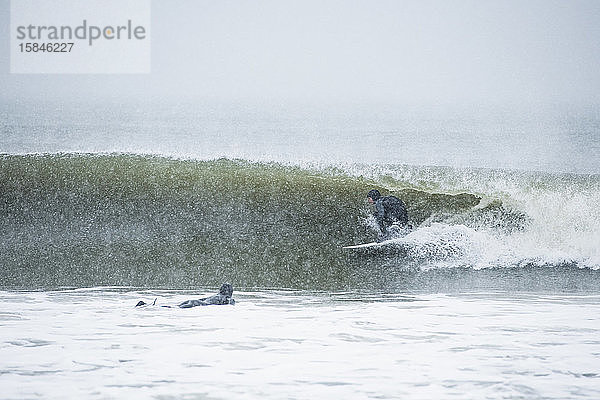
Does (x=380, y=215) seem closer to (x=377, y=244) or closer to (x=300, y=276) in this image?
(x=377, y=244)

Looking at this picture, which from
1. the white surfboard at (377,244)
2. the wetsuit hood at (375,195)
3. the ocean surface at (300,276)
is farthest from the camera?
the wetsuit hood at (375,195)

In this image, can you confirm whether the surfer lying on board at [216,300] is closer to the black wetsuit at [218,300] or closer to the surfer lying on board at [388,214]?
the black wetsuit at [218,300]

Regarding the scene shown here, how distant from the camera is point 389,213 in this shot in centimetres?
460

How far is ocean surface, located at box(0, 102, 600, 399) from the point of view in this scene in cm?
232

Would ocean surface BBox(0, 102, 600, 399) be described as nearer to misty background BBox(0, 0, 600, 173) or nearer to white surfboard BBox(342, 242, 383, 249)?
white surfboard BBox(342, 242, 383, 249)

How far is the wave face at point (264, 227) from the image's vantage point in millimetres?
4133

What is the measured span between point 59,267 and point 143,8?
11.1 feet

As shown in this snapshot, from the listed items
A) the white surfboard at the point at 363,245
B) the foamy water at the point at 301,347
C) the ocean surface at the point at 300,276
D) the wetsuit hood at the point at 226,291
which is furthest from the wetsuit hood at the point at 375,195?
the wetsuit hood at the point at 226,291

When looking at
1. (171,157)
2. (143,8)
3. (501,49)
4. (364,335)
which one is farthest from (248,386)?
(501,49)

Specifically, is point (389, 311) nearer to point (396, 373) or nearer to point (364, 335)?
point (364, 335)

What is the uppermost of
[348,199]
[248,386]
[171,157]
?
[171,157]

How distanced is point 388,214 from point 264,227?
82 cm

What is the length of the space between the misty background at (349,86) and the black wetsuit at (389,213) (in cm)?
235

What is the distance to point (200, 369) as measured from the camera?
237 cm
